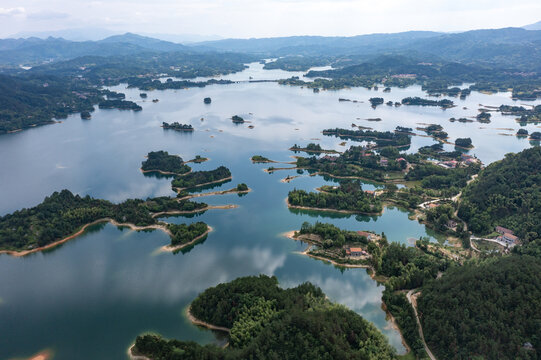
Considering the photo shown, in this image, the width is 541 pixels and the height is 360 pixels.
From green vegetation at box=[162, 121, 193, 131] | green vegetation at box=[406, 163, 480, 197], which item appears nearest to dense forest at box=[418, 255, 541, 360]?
green vegetation at box=[406, 163, 480, 197]

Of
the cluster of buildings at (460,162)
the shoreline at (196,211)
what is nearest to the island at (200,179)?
the shoreline at (196,211)

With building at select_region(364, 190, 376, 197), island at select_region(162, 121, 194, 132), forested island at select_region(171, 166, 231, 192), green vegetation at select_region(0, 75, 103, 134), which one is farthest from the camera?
green vegetation at select_region(0, 75, 103, 134)

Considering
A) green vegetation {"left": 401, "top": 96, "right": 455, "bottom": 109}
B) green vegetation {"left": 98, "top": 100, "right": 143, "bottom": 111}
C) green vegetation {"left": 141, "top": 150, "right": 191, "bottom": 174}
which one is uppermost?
green vegetation {"left": 98, "top": 100, "right": 143, "bottom": 111}

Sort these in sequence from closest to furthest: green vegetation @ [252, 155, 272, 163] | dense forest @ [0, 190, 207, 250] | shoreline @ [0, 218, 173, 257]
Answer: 1. shoreline @ [0, 218, 173, 257]
2. dense forest @ [0, 190, 207, 250]
3. green vegetation @ [252, 155, 272, 163]

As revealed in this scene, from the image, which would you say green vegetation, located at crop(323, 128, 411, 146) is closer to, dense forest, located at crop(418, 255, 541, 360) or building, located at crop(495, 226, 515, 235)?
building, located at crop(495, 226, 515, 235)

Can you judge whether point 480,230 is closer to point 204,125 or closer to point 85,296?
point 85,296

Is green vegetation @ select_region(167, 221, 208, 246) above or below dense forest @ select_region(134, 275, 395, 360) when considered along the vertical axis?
below
